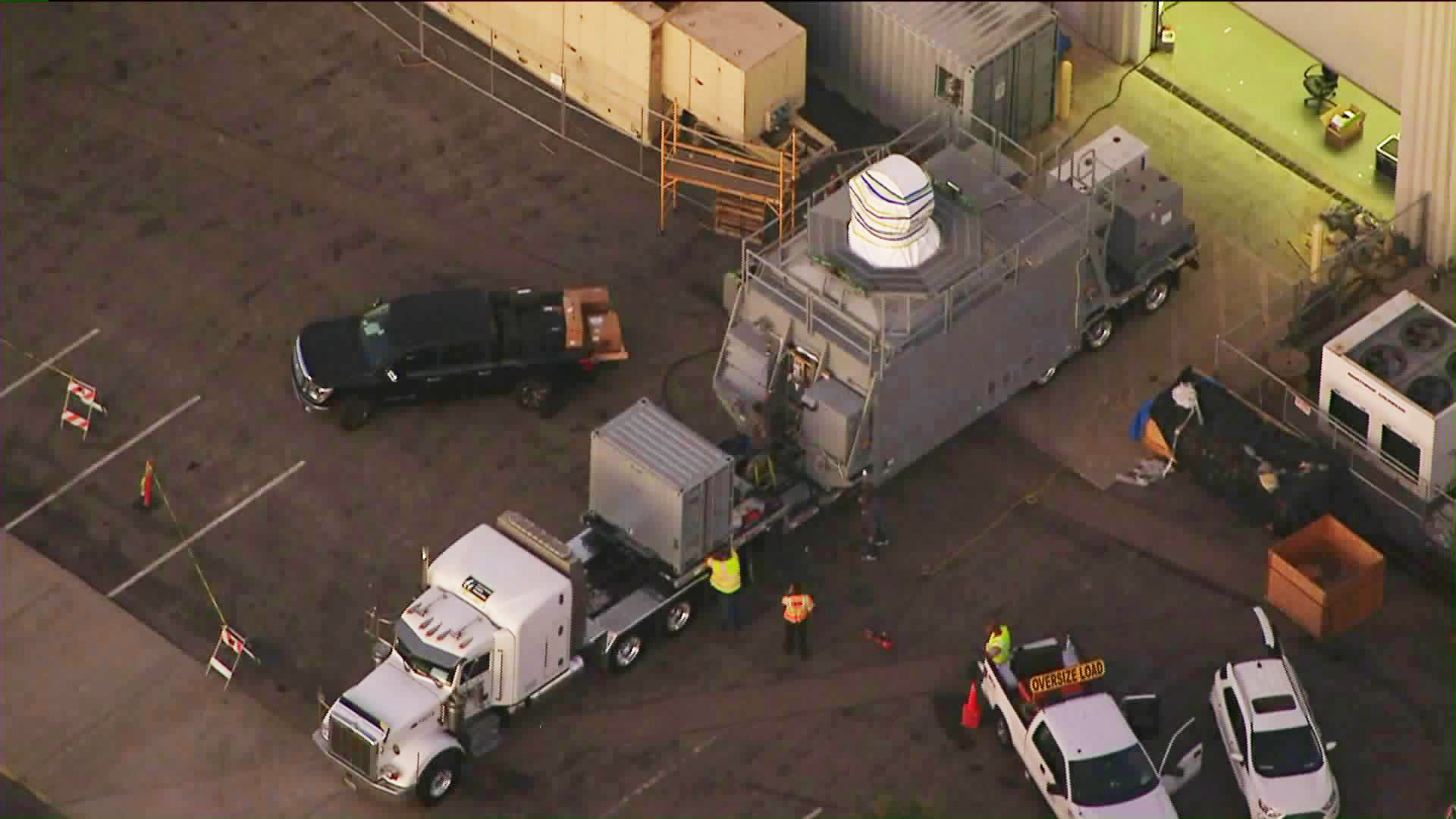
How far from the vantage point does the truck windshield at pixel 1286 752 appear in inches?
1949

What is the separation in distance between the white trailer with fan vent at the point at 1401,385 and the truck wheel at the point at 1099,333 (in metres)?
4.17

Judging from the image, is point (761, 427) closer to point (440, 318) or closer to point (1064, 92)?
point (440, 318)

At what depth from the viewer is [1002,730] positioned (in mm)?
51125

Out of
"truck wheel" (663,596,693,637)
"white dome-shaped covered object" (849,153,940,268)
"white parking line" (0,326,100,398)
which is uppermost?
"white dome-shaped covered object" (849,153,940,268)

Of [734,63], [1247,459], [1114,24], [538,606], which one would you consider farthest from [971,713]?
[1114,24]

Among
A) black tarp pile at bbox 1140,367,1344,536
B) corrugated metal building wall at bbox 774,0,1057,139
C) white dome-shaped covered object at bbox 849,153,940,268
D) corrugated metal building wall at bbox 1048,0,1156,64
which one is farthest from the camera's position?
corrugated metal building wall at bbox 1048,0,1156,64

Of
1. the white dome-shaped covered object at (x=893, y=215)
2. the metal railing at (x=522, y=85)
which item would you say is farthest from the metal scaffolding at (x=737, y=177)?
the white dome-shaped covered object at (x=893, y=215)

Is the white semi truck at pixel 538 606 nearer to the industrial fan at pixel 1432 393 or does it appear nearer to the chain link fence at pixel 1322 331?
the chain link fence at pixel 1322 331

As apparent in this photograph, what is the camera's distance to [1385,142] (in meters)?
61.4

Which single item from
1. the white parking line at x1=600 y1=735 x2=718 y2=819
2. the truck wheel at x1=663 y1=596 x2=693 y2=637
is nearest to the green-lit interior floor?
the truck wheel at x1=663 y1=596 x2=693 y2=637

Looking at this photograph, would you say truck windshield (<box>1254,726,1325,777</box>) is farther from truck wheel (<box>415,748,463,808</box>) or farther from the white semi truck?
truck wheel (<box>415,748,463,808</box>)

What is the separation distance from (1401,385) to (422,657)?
58.4ft

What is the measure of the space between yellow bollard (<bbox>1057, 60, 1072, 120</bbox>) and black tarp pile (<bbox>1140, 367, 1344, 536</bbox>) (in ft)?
28.4

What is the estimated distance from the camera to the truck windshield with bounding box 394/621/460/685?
165 ft
